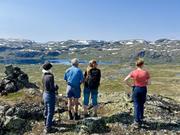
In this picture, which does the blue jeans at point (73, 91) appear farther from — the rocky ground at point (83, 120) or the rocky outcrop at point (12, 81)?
the rocky outcrop at point (12, 81)

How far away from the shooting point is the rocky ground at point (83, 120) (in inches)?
832

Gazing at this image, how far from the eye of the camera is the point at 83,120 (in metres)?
21.3

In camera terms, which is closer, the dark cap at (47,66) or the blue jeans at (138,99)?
the dark cap at (47,66)

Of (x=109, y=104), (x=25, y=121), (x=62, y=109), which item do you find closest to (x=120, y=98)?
(x=109, y=104)

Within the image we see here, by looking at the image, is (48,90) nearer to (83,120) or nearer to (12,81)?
(83,120)

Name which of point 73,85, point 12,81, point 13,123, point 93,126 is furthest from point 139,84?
point 12,81

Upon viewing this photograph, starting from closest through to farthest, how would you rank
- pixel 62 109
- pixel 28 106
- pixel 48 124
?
pixel 48 124 < pixel 28 106 < pixel 62 109

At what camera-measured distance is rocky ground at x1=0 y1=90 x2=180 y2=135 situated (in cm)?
2112

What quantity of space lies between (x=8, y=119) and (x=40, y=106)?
3.32m

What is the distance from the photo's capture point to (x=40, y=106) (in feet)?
81.4

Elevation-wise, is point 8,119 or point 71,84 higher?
point 71,84

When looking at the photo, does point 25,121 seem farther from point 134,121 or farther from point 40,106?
point 134,121

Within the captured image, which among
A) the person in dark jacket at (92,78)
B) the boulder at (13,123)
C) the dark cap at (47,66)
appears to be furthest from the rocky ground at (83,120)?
the dark cap at (47,66)

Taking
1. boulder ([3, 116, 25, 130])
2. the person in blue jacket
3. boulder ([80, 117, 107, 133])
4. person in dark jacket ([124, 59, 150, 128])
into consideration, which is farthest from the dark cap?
person in dark jacket ([124, 59, 150, 128])
